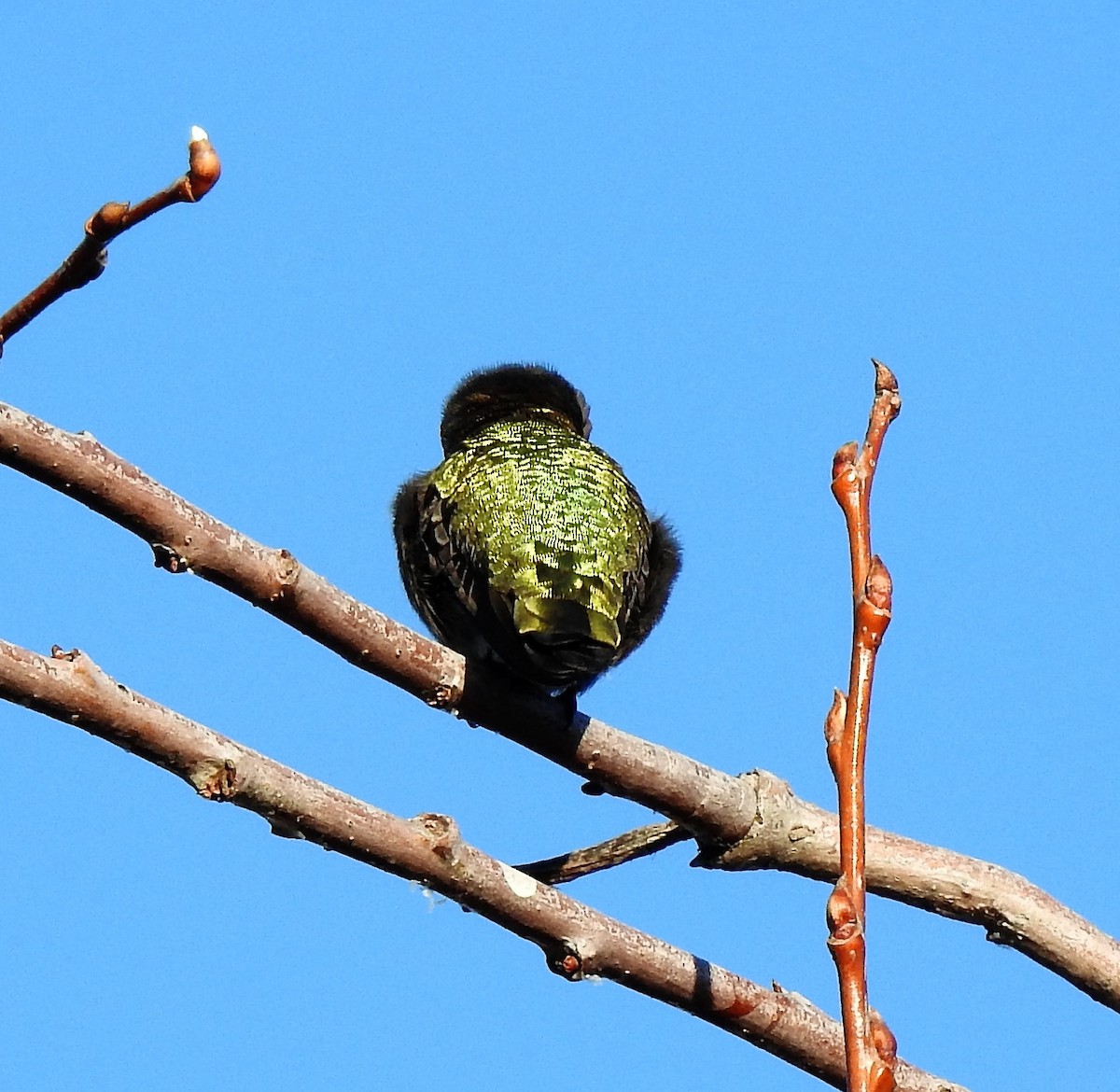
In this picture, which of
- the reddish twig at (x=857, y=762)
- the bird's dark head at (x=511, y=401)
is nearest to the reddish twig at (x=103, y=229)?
the reddish twig at (x=857, y=762)

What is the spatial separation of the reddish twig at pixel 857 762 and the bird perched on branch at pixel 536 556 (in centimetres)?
249

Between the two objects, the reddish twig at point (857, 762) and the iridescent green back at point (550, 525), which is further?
the iridescent green back at point (550, 525)

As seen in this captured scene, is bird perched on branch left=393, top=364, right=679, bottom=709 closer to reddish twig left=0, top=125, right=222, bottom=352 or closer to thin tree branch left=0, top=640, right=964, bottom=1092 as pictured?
thin tree branch left=0, top=640, right=964, bottom=1092

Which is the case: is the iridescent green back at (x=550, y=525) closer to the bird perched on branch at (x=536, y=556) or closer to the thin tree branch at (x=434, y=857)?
the bird perched on branch at (x=536, y=556)

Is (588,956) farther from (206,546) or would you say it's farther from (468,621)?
(468,621)

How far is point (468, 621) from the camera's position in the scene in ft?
20.7

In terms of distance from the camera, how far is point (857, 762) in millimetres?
2857

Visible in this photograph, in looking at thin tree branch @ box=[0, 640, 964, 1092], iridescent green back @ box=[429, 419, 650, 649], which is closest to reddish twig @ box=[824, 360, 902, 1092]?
thin tree branch @ box=[0, 640, 964, 1092]

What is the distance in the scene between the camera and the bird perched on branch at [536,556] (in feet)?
19.0

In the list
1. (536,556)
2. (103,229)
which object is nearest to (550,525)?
(536,556)

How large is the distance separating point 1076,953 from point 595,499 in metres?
2.45

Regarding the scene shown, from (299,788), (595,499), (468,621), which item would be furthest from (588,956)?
(595,499)

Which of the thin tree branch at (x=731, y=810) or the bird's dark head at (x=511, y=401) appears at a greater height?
the bird's dark head at (x=511, y=401)

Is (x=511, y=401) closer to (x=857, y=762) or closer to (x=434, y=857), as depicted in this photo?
Answer: (x=434, y=857)
